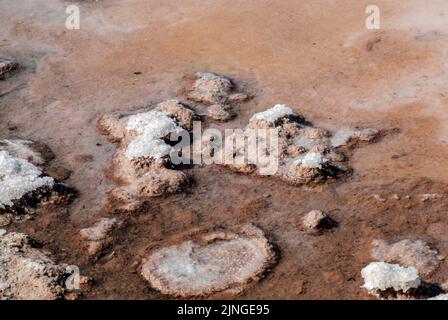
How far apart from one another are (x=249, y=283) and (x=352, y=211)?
0.80 metres

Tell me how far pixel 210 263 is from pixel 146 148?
109cm

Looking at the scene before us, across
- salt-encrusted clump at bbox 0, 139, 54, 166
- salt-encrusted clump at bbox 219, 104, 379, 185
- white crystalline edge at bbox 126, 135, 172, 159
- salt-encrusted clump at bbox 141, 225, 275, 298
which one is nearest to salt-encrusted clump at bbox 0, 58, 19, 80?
salt-encrusted clump at bbox 0, 139, 54, 166

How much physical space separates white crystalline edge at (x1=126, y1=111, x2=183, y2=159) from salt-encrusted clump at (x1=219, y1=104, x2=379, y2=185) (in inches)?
15.6

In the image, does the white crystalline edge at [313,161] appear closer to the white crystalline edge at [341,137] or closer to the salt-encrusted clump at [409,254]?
the white crystalline edge at [341,137]

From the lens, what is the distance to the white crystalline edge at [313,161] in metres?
3.90

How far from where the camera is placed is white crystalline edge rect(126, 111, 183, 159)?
4.11 meters

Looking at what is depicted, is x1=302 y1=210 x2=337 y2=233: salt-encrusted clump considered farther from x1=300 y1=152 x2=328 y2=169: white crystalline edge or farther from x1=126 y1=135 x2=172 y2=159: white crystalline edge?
x1=126 y1=135 x2=172 y2=159: white crystalline edge

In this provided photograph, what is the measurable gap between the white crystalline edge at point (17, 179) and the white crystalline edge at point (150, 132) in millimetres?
559

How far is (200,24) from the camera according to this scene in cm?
596

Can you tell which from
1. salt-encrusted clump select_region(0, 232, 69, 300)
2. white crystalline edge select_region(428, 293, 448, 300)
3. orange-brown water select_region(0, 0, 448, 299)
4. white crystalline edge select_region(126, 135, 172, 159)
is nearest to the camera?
white crystalline edge select_region(428, 293, 448, 300)

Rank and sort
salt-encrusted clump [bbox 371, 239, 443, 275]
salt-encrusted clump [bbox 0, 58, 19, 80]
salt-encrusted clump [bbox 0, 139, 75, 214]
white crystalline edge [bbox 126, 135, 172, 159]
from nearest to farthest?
salt-encrusted clump [bbox 371, 239, 443, 275]
salt-encrusted clump [bbox 0, 139, 75, 214]
white crystalline edge [bbox 126, 135, 172, 159]
salt-encrusted clump [bbox 0, 58, 19, 80]

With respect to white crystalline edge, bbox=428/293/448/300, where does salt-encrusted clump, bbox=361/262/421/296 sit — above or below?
above

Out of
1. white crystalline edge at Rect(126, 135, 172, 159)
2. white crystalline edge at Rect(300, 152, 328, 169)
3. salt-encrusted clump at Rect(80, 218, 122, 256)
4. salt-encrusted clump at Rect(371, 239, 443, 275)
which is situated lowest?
salt-encrusted clump at Rect(371, 239, 443, 275)

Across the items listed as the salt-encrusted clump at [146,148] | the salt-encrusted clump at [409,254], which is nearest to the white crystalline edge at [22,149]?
the salt-encrusted clump at [146,148]
